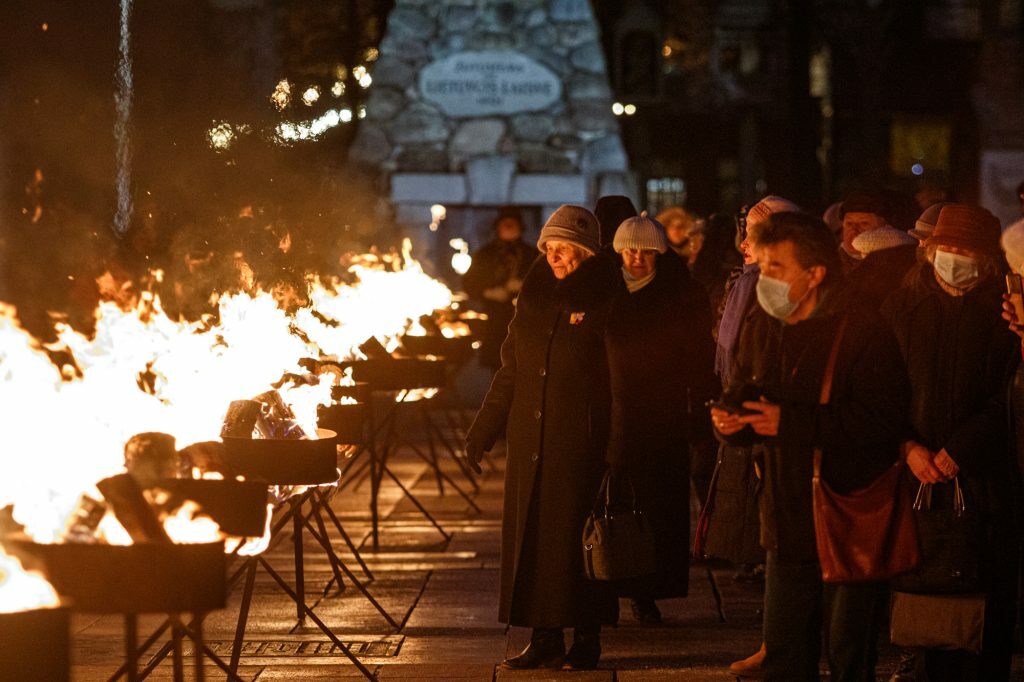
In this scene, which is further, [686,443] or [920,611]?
[686,443]

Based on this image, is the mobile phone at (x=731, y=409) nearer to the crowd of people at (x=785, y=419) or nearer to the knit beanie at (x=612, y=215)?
the crowd of people at (x=785, y=419)

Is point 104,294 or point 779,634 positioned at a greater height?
point 104,294

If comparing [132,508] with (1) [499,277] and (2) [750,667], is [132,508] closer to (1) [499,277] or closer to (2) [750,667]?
(2) [750,667]

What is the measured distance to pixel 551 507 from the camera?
6781 millimetres

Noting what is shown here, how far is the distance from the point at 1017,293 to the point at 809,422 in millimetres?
1282

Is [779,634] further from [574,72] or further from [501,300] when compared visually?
[574,72]

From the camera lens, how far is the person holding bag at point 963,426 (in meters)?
5.68

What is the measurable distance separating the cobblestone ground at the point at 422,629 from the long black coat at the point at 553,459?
33 centimetres

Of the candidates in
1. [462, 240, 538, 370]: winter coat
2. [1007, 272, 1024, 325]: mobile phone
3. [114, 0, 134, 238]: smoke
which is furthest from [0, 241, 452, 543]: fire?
[462, 240, 538, 370]: winter coat

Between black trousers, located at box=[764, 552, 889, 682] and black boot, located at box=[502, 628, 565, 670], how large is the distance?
188cm

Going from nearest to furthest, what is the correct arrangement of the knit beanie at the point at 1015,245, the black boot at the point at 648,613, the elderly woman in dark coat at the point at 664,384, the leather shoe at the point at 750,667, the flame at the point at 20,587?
the flame at the point at 20,587, the knit beanie at the point at 1015,245, the leather shoe at the point at 750,667, the elderly woman in dark coat at the point at 664,384, the black boot at the point at 648,613

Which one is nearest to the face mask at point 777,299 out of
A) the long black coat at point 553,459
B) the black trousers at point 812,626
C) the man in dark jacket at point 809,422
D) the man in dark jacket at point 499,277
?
the man in dark jacket at point 809,422

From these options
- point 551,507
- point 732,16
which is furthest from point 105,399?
point 732,16

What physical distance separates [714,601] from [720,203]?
104ft
